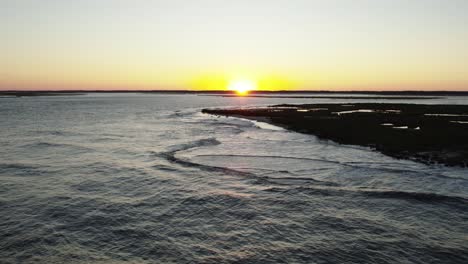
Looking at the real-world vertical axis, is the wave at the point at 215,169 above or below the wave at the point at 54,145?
below

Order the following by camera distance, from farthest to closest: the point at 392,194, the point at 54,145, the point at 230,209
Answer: the point at 54,145, the point at 392,194, the point at 230,209

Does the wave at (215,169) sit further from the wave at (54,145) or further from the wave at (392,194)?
the wave at (54,145)

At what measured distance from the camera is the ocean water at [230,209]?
12.5 meters

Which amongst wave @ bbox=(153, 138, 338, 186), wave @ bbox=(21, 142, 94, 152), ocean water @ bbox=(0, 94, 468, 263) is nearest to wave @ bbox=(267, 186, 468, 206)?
ocean water @ bbox=(0, 94, 468, 263)

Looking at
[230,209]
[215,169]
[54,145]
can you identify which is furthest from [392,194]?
[54,145]

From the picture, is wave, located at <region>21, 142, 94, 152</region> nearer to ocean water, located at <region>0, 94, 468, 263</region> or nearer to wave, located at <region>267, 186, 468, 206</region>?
ocean water, located at <region>0, 94, 468, 263</region>

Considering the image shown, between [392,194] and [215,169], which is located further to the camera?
[215,169]

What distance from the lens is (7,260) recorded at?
11.6 m

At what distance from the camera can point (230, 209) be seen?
1700cm

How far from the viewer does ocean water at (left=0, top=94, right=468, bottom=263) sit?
12523 mm

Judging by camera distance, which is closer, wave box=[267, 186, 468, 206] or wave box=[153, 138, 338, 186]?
wave box=[267, 186, 468, 206]

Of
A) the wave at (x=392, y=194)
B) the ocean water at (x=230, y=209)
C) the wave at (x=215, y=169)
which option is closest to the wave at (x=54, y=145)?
the ocean water at (x=230, y=209)

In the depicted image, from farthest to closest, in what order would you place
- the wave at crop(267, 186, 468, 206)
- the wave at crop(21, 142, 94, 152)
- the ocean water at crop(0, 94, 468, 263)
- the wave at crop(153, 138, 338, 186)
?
the wave at crop(21, 142, 94, 152) → the wave at crop(153, 138, 338, 186) → the wave at crop(267, 186, 468, 206) → the ocean water at crop(0, 94, 468, 263)

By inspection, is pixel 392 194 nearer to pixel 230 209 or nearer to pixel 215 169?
pixel 230 209
